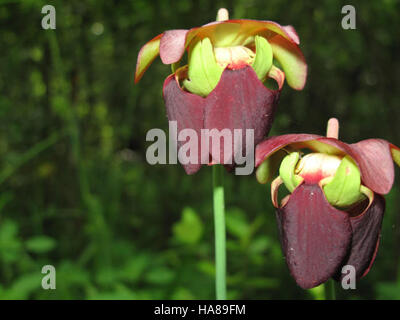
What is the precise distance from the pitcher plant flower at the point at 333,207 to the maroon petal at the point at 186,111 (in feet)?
0.22

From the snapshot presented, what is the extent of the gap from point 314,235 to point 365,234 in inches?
2.1

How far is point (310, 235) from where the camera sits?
0.46m

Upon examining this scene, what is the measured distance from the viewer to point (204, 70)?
→ 49 cm

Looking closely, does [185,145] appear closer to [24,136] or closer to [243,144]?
[243,144]

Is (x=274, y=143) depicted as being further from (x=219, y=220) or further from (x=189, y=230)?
(x=189, y=230)

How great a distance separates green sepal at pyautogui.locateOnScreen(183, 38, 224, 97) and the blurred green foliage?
2.21 feet

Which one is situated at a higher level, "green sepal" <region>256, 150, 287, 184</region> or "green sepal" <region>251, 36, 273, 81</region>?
"green sepal" <region>251, 36, 273, 81</region>

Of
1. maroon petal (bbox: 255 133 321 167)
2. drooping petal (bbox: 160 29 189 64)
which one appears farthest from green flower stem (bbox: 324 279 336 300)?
drooping petal (bbox: 160 29 189 64)

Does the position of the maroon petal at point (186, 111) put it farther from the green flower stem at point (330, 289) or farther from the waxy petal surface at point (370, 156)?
the green flower stem at point (330, 289)

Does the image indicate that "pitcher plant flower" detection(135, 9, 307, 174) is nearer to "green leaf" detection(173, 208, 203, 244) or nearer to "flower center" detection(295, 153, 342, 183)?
"flower center" detection(295, 153, 342, 183)

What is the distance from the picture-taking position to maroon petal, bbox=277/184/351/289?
1.49 feet

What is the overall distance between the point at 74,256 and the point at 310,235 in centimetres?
Result: 161

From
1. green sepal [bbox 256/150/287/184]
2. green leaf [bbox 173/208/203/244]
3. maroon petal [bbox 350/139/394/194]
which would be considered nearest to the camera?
maroon petal [bbox 350/139/394/194]
